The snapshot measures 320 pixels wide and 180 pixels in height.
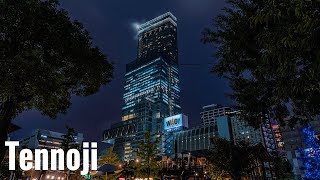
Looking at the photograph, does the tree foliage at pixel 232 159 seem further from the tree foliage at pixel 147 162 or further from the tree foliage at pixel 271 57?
the tree foliage at pixel 271 57

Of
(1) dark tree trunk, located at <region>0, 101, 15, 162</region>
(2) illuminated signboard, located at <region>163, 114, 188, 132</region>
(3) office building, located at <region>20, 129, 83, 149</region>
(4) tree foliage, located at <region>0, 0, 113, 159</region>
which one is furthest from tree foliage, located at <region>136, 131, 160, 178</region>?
(3) office building, located at <region>20, 129, 83, 149</region>

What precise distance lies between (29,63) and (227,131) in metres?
109

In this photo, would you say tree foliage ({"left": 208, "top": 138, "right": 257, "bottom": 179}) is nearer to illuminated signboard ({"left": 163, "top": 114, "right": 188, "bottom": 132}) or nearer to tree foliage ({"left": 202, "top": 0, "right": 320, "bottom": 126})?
tree foliage ({"left": 202, "top": 0, "right": 320, "bottom": 126})

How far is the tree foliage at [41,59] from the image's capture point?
27.1 ft

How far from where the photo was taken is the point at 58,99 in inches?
448

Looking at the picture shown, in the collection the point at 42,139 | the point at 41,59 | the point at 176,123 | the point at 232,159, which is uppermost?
the point at 176,123

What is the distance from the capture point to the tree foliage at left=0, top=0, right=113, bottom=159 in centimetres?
827

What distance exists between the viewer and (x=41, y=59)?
346 inches

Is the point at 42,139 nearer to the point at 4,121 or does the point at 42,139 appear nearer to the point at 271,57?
the point at 4,121

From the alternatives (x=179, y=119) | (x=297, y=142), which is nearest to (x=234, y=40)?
(x=179, y=119)

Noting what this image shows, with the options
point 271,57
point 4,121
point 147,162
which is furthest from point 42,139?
point 271,57

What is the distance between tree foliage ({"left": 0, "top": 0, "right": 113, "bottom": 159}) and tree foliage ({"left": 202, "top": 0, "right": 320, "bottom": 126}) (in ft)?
18.7

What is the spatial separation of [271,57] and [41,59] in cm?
756

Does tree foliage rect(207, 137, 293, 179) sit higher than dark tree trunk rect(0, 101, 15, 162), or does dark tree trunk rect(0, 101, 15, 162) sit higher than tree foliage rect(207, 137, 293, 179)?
dark tree trunk rect(0, 101, 15, 162)
